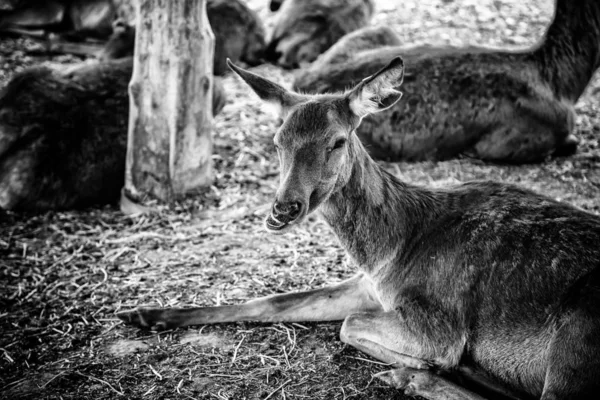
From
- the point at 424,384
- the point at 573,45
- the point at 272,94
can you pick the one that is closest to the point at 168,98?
the point at 272,94

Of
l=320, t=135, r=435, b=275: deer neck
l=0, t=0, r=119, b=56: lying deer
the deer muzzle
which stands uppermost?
the deer muzzle

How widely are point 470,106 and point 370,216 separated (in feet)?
11.7

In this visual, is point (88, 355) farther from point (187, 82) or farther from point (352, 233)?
point (187, 82)

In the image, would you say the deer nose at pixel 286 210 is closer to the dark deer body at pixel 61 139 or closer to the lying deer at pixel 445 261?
the lying deer at pixel 445 261

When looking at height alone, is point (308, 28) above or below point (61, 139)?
below

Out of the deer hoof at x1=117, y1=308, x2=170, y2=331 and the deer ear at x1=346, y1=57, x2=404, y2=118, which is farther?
the deer hoof at x1=117, y1=308, x2=170, y2=331

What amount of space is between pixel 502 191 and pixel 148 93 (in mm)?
3475

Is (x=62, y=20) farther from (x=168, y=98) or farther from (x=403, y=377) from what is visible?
(x=403, y=377)

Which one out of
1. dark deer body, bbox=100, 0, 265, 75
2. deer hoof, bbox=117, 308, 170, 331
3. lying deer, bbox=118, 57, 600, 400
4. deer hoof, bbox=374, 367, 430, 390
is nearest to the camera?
lying deer, bbox=118, 57, 600, 400

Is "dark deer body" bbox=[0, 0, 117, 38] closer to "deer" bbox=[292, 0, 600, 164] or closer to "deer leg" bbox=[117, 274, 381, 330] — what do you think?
"deer" bbox=[292, 0, 600, 164]

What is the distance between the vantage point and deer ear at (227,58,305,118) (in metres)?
4.17

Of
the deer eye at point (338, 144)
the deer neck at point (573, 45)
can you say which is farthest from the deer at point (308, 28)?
the deer eye at point (338, 144)

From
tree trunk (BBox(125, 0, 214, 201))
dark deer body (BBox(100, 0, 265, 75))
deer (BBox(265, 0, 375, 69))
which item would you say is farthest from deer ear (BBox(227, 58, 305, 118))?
deer (BBox(265, 0, 375, 69))

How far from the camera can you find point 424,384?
12.5 feet
